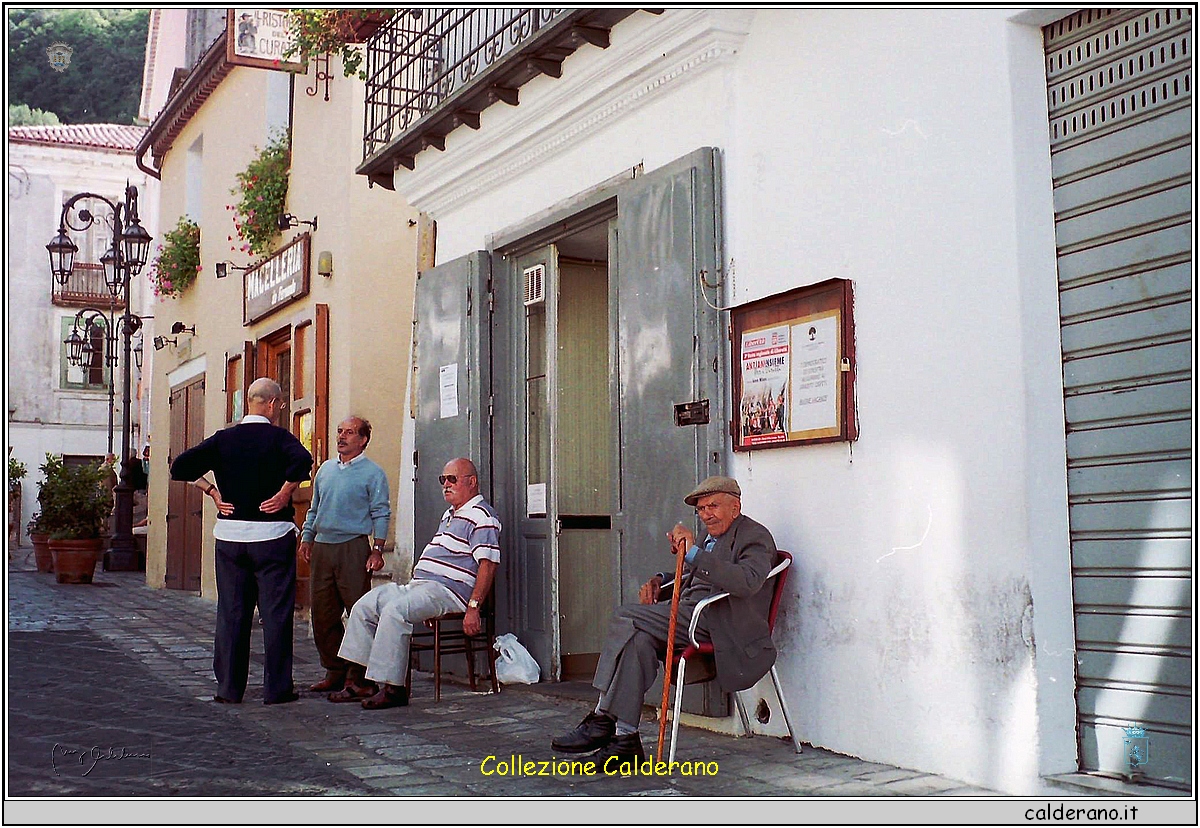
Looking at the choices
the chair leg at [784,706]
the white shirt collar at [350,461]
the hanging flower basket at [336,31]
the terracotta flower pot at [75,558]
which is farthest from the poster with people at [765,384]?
the terracotta flower pot at [75,558]

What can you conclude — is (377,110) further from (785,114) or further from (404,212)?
(785,114)

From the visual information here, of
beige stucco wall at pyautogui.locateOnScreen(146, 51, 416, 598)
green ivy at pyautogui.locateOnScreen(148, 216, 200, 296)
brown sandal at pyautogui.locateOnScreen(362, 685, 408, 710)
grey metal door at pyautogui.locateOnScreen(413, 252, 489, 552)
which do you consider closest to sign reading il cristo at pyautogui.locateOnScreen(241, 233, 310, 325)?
beige stucco wall at pyautogui.locateOnScreen(146, 51, 416, 598)

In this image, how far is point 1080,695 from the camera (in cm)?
490

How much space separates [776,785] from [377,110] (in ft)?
24.3

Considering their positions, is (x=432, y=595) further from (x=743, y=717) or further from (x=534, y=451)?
(x=743, y=717)

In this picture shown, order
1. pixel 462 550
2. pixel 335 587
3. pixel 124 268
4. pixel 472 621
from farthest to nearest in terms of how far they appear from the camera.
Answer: pixel 124 268 → pixel 335 587 → pixel 462 550 → pixel 472 621

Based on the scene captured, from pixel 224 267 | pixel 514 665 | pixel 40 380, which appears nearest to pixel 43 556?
pixel 224 267

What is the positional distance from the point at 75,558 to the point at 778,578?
1401cm

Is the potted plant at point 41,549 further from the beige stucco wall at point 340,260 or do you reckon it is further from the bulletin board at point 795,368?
the bulletin board at point 795,368

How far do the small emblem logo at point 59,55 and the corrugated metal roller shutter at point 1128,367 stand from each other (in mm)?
6611

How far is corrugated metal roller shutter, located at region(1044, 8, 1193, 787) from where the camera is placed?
15.3 ft

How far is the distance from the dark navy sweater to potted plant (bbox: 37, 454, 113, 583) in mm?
10905

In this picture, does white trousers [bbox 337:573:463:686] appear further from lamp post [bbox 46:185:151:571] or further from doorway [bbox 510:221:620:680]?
lamp post [bbox 46:185:151:571]
